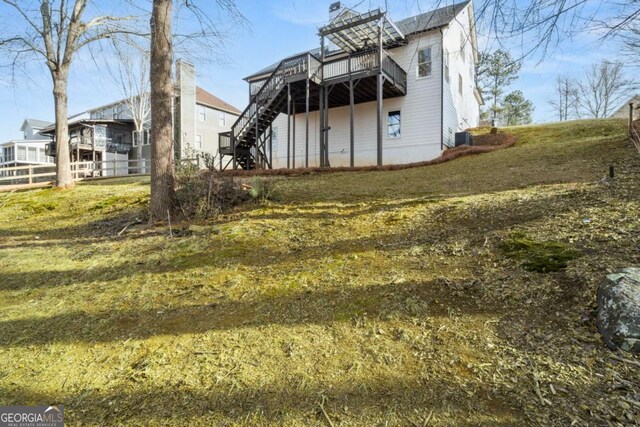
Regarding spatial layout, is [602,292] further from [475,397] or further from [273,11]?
[273,11]

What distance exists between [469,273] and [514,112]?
3881 centimetres

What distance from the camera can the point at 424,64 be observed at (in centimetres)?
1503

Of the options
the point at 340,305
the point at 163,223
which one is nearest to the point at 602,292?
the point at 340,305

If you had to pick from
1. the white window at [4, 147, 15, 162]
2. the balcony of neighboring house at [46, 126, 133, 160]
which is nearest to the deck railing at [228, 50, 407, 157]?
the balcony of neighboring house at [46, 126, 133, 160]

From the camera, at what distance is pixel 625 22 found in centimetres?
309

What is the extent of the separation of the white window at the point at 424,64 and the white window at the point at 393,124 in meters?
1.92

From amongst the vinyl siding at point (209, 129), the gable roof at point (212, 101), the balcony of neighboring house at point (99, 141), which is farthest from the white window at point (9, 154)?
the vinyl siding at point (209, 129)

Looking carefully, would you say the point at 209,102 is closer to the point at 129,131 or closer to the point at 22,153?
the point at 129,131

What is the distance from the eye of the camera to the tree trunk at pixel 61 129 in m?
12.0

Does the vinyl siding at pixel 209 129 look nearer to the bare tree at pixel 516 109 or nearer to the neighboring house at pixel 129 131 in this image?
the neighboring house at pixel 129 131

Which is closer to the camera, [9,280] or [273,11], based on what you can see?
[9,280]

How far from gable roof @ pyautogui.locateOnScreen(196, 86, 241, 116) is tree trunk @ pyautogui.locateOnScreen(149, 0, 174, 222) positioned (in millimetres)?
24025

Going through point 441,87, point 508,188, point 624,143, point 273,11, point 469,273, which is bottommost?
point 469,273

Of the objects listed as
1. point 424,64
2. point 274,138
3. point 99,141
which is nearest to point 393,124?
point 424,64
